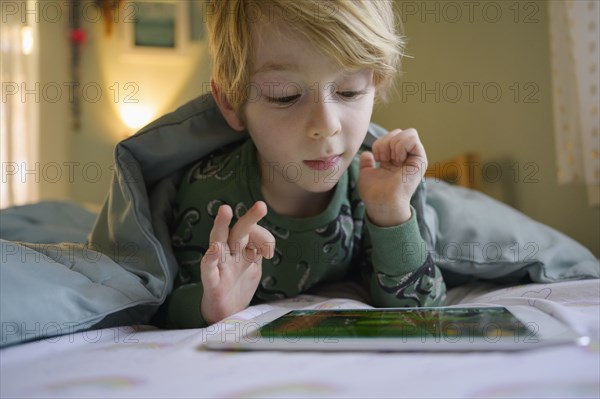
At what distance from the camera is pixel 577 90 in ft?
4.47

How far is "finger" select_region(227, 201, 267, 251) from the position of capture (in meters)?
0.78

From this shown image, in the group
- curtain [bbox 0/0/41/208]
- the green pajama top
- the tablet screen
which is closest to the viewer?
the tablet screen

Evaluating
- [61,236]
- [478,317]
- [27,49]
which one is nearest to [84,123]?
[27,49]

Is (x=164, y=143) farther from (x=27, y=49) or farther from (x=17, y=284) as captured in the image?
(x=27, y=49)

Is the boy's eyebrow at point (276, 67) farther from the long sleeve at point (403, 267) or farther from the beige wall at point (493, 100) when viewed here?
the beige wall at point (493, 100)

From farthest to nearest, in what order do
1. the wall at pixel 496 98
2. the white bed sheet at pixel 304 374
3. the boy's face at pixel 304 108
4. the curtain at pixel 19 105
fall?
the curtain at pixel 19 105 < the wall at pixel 496 98 < the boy's face at pixel 304 108 < the white bed sheet at pixel 304 374

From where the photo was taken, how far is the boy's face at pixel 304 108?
0.88 m

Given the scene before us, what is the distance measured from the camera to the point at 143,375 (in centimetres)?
50

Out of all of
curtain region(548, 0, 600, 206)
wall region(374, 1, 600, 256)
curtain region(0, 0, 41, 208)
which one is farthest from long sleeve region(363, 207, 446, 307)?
curtain region(0, 0, 41, 208)

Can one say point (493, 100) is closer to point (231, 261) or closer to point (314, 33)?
point (314, 33)

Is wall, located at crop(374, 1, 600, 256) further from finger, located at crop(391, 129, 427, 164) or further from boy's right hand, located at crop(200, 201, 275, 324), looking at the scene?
boy's right hand, located at crop(200, 201, 275, 324)

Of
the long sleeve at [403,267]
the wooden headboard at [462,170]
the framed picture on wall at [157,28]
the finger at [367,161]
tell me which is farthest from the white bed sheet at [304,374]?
the framed picture on wall at [157,28]

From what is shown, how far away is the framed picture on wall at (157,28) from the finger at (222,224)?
3450 millimetres

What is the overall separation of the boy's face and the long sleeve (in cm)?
12
